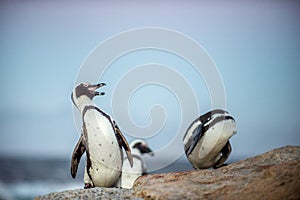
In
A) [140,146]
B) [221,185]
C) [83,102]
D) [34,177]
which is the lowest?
[221,185]

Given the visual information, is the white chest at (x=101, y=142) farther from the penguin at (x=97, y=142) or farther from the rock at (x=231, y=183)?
the rock at (x=231, y=183)

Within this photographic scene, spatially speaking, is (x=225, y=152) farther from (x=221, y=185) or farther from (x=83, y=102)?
(x=83, y=102)

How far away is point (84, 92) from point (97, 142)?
0.21m

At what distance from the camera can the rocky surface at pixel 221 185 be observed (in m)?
1.31

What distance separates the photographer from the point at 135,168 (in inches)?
90.8

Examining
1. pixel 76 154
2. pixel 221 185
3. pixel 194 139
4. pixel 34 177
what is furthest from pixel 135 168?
pixel 34 177

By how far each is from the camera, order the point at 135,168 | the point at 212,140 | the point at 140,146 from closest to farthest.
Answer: the point at 212,140 → the point at 135,168 → the point at 140,146

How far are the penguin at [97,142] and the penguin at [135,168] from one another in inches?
3.9

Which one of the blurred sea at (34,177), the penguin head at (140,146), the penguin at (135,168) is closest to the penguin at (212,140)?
the penguin at (135,168)

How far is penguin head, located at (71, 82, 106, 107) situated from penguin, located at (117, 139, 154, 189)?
377 mm

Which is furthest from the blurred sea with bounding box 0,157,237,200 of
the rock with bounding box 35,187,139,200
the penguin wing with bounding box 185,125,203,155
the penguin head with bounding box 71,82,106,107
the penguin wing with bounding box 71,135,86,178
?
the rock with bounding box 35,187,139,200

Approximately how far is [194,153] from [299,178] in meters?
0.69

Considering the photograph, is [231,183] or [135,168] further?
[135,168]

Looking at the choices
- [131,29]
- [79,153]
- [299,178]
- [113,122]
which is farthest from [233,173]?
[131,29]
